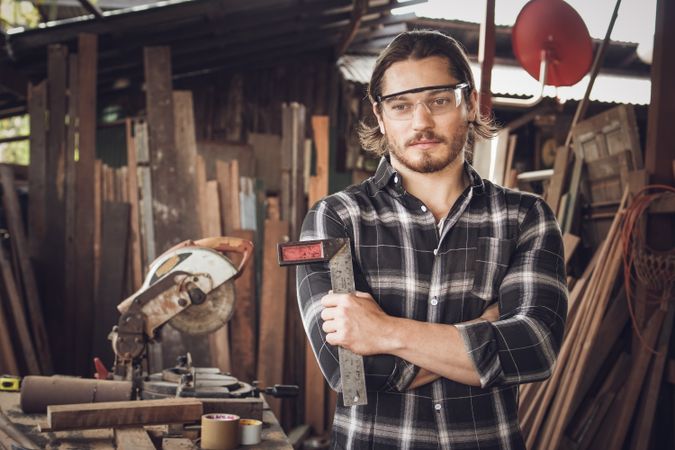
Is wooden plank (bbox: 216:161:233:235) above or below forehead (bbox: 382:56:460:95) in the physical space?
below

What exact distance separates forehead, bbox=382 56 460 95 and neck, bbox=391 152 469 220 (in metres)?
0.24

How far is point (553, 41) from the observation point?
484 centimetres

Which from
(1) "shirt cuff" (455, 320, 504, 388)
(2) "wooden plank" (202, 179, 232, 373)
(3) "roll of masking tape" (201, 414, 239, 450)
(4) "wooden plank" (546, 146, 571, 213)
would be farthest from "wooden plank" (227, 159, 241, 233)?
(1) "shirt cuff" (455, 320, 504, 388)

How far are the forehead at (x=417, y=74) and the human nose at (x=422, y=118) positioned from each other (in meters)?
0.09

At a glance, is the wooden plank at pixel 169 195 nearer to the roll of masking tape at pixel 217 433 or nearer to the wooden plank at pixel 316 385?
the wooden plank at pixel 316 385

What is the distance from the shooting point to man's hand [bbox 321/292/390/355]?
2.11 meters

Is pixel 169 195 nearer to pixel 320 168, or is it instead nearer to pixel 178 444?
pixel 320 168

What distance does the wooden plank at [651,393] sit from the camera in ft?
13.3

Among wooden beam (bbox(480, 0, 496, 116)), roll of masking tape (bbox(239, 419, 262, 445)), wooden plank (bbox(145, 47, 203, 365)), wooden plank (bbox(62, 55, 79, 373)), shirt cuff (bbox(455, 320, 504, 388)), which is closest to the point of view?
shirt cuff (bbox(455, 320, 504, 388))

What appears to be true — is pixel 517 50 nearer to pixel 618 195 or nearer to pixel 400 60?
pixel 618 195

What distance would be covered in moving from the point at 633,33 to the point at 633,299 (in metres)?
6.26

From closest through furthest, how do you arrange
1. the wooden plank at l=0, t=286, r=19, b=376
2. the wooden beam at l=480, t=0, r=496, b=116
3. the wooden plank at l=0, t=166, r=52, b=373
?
the wooden beam at l=480, t=0, r=496, b=116, the wooden plank at l=0, t=286, r=19, b=376, the wooden plank at l=0, t=166, r=52, b=373

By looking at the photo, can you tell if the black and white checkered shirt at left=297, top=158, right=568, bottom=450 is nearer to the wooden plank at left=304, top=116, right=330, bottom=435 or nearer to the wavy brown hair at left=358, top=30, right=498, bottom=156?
the wavy brown hair at left=358, top=30, right=498, bottom=156

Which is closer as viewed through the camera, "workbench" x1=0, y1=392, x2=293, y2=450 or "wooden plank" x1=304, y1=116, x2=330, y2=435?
"workbench" x1=0, y1=392, x2=293, y2=450
